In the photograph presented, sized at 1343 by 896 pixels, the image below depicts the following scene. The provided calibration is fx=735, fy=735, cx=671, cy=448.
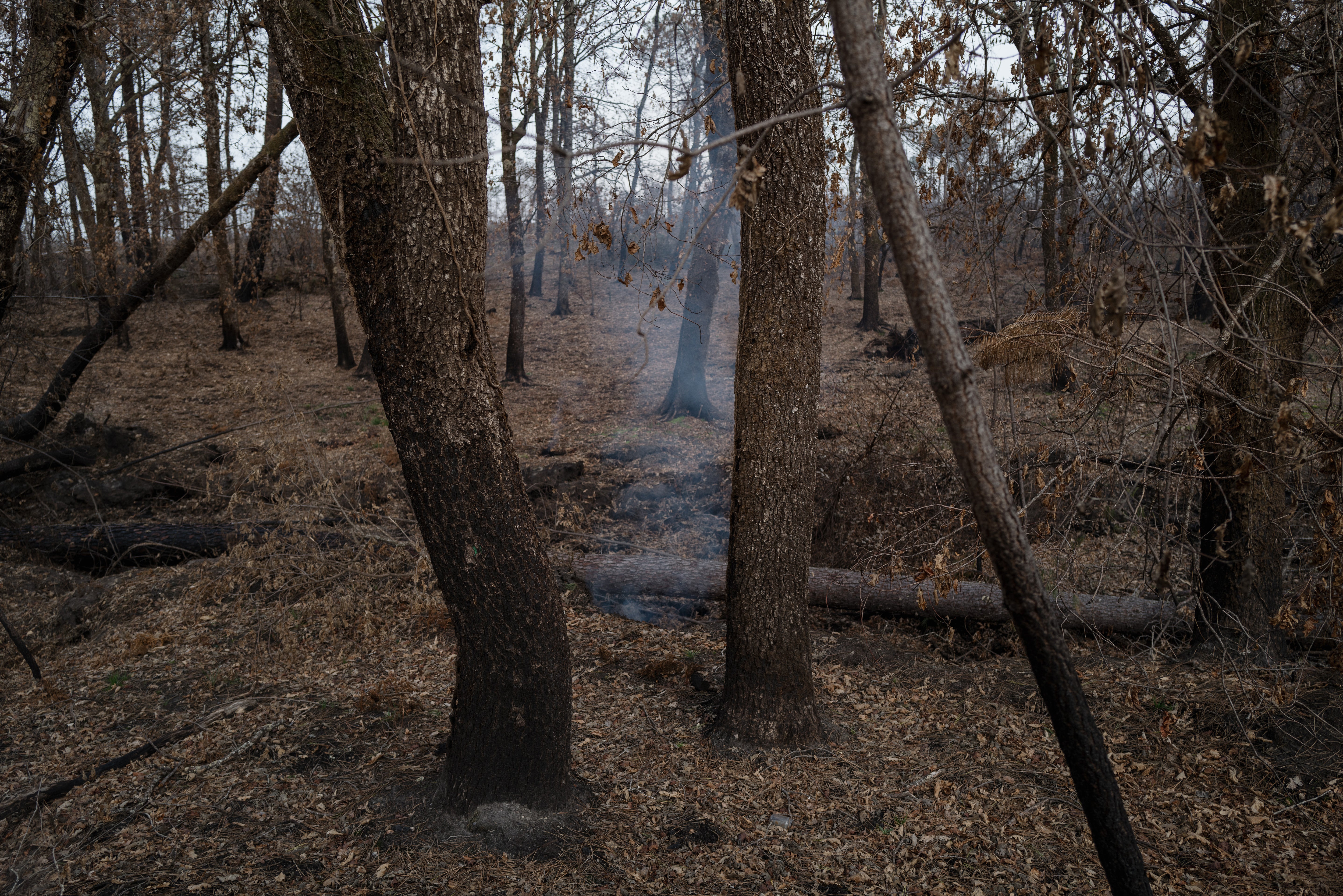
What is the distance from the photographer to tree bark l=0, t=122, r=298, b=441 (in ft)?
20.3

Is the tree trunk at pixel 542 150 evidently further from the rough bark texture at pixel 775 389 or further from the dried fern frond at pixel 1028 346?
the dried fern frond at pixel 1028 346

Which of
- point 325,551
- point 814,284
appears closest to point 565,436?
point 325,551

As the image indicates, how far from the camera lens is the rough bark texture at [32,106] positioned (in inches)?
191

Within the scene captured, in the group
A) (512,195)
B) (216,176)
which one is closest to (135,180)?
(216,176)

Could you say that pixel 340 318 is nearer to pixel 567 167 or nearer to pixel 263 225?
pixel 263 225

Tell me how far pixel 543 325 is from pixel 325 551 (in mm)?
13197

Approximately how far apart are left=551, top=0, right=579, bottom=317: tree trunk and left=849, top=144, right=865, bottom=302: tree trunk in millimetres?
1376

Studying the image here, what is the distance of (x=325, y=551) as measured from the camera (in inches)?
265

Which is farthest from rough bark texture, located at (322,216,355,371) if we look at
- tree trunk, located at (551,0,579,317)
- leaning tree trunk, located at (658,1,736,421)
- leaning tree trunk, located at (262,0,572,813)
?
leaning tree trunk, located at (262,0,572,813)

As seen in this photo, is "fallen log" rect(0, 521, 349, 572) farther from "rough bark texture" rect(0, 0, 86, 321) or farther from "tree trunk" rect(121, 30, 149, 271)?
"tree trunk" rect(121, 30, 149, 271)

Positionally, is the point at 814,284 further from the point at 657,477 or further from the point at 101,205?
the point at 101,205

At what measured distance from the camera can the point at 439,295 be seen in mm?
2949

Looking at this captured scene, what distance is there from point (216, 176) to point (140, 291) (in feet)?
23.0

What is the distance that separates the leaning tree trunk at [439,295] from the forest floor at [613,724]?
0.98 meters
